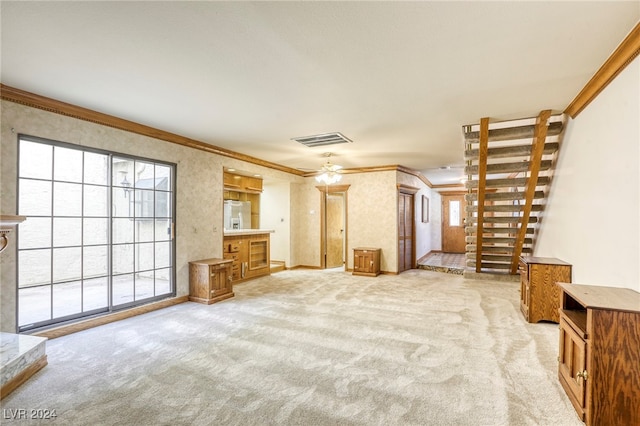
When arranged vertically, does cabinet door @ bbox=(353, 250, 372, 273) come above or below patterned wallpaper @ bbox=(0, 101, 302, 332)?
below

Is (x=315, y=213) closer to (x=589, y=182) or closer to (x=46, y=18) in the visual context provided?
(x=589, y=182)

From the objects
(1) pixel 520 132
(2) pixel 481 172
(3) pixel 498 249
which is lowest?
(3) pixel 498 249

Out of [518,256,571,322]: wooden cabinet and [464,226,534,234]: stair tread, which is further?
[464,226,534,234]: stair tread

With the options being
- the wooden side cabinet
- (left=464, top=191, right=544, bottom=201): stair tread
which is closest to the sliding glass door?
the wooden side cabinet

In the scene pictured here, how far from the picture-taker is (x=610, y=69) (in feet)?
8.22

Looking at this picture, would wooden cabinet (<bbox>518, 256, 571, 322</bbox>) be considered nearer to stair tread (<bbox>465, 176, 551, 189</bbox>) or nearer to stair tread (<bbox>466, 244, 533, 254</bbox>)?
stair tread (<bbox>465, 176, 551, 189</bbox>)

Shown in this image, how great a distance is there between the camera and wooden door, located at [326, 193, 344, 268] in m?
8.12

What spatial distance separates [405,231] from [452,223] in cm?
429

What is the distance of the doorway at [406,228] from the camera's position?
23.6 ft

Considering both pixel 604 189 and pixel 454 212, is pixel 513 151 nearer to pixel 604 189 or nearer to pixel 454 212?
pixel 604 189

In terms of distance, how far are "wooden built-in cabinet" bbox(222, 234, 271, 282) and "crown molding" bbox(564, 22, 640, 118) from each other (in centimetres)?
550

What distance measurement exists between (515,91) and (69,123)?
4817mm

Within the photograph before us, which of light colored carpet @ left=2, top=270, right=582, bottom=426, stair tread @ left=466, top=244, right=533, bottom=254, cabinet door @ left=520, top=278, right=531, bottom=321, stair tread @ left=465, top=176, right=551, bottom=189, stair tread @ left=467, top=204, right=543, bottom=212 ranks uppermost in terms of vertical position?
stair tread @ left=465, top=176, right=551, bottom=189

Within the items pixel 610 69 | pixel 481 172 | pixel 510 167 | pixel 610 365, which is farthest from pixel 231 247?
pixel 610 69
